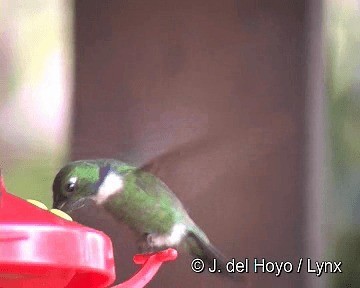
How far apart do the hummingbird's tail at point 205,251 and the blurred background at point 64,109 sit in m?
0.03

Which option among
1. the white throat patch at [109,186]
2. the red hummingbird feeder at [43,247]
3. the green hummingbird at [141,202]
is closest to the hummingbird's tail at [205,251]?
the green hummingbird at [141,202]

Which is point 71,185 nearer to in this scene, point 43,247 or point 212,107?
point 212,107

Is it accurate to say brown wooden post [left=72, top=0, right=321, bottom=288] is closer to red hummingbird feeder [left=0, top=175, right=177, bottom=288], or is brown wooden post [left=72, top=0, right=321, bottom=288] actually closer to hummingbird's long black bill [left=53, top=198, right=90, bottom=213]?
hummingbird's long black bill [left=53, top=198, right=90, bottom=213]

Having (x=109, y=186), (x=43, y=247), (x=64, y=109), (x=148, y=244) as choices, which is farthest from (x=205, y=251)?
(x=43, y=247)

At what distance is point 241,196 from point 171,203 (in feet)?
0.42

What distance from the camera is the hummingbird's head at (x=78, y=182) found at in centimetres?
125

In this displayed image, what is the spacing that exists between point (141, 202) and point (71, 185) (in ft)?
0.43

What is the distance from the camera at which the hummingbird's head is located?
125 cm

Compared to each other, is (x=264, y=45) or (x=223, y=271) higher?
(x=264, y=45)

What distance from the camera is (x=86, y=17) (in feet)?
4.40

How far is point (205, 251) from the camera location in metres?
1.26

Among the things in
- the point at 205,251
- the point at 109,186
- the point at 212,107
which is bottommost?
the point at 205,251

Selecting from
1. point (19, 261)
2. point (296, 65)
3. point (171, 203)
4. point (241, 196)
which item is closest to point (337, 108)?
point (296, 65)

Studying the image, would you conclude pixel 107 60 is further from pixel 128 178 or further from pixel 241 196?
pixel 241 196
